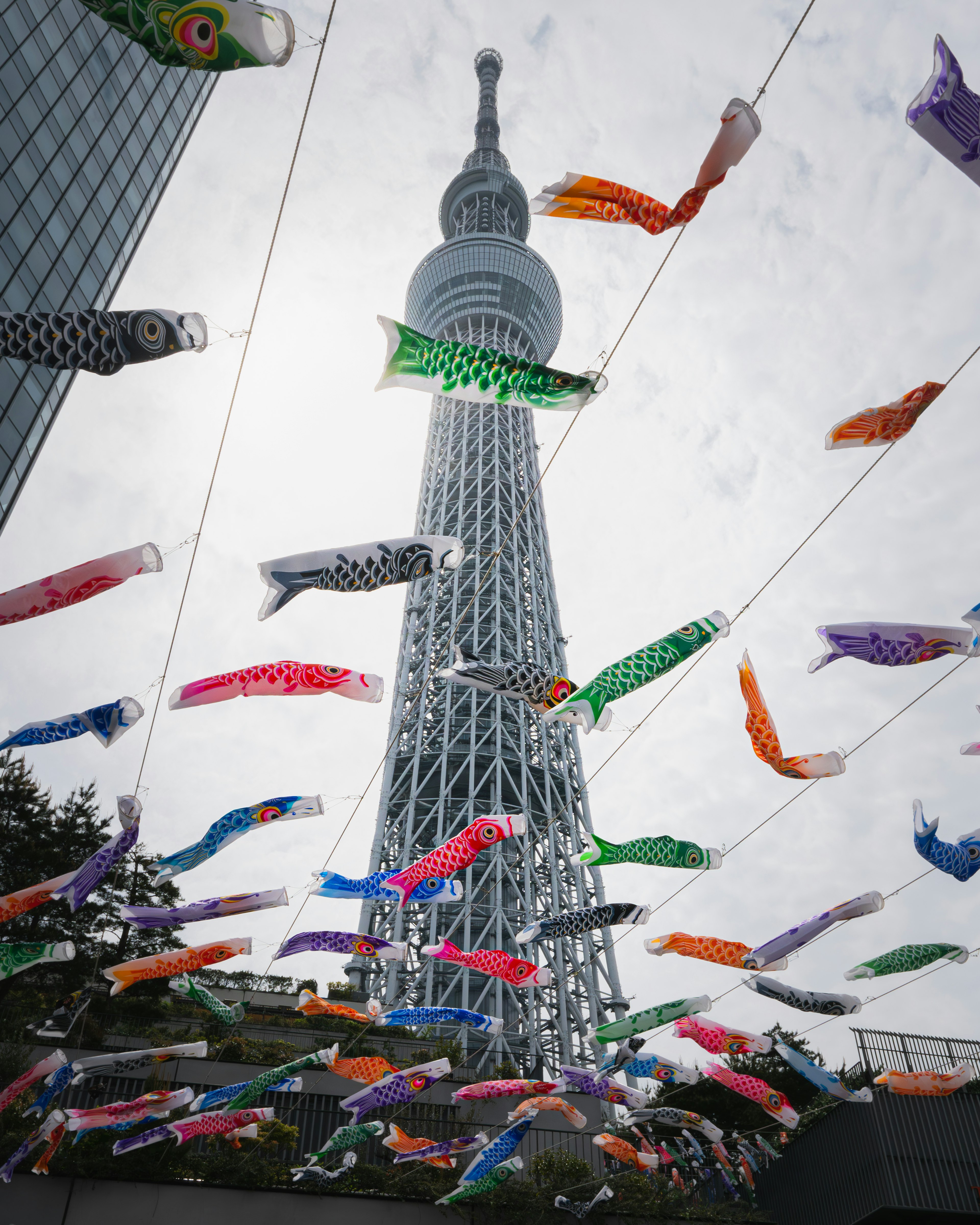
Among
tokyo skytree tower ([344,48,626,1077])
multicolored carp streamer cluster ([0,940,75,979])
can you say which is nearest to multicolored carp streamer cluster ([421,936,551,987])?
multicolored carp streamer cluster ([0,940,75,979])

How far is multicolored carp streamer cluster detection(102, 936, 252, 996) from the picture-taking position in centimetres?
1619

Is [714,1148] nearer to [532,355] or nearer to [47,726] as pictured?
[47,726]

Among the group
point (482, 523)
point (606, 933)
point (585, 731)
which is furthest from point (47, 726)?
point (482, 523)

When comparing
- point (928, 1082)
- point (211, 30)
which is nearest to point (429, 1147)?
point (928, 1082)

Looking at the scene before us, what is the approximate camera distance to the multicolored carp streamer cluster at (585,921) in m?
16.5

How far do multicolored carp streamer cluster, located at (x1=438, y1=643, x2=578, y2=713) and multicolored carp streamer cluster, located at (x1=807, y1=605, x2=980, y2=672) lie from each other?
3876 mm

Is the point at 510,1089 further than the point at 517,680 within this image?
Yes

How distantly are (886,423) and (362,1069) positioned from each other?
14.5 m

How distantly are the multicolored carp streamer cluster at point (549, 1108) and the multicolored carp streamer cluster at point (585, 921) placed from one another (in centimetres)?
279

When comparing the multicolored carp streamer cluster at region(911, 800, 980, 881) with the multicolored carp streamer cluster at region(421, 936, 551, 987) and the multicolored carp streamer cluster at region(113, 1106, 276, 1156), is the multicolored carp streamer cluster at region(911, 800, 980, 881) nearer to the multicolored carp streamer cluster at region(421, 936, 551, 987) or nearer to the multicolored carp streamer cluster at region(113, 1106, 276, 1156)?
the multicolored carp streamer cluster at region(421, 936, 551, 987)

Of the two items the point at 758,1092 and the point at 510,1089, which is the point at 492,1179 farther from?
the point at 758,1092

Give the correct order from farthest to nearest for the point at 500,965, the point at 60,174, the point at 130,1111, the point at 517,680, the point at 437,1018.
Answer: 1. the point at 60,174
2. the point at 437,1018
3. the point at 500,965
4. the point at 130,1111
5. the point at 517,680

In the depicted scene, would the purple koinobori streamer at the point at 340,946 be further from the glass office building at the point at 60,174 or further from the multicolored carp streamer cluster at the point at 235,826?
the glass office building at the point at 60,174

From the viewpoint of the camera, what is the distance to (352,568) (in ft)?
41.5
